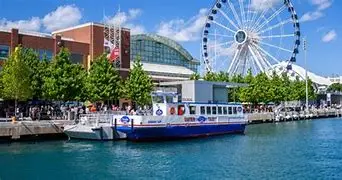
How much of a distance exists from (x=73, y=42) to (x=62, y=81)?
1877cm

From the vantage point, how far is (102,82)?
220 ft

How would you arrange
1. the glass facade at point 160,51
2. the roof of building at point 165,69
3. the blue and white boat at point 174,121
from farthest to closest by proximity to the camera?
the glass facade at point 160,51, the roof of building at point 165,69, the blue and white boat at point 174,121

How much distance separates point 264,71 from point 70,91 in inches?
1919

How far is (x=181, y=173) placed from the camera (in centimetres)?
3131

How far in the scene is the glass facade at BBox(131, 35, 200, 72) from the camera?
107m

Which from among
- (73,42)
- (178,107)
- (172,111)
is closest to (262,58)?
(73,42)

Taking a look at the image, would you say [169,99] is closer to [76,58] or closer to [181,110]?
[181,110]

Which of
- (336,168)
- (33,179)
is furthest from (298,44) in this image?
(33,179)

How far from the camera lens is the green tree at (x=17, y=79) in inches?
2176

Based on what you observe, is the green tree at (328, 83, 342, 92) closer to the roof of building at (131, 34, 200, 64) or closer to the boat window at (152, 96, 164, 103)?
the roof of building at (131, 34, 200, 64)

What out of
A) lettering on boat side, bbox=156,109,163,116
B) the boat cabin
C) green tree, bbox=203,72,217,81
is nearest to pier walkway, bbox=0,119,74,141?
lettering on boat side, bbox=156,109,163,116

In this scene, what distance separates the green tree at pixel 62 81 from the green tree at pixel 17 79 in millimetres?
2688

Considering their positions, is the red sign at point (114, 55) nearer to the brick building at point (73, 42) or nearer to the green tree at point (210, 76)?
the brick building at point (73, 42)

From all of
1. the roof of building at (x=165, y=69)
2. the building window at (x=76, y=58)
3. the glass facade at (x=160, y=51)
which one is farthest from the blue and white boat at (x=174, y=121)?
the glass facade at (x=160, y=51)
